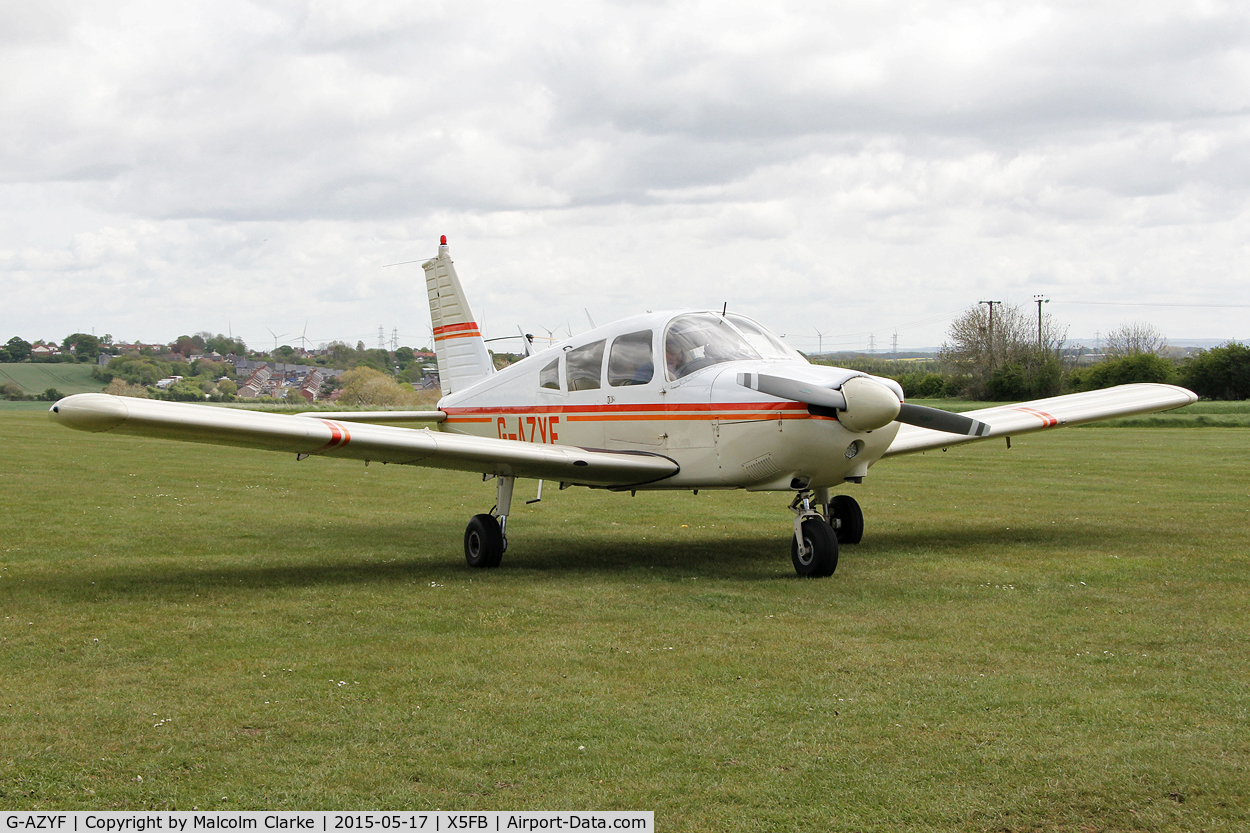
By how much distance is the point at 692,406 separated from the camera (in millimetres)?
10172

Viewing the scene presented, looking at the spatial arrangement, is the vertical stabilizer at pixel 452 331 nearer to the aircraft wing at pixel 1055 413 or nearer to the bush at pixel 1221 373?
the aircraft wing at pixel 1055 413

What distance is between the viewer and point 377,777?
434 centimetres

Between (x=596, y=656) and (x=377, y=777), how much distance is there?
233 centimetres

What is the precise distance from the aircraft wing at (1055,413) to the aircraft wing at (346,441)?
3335mm

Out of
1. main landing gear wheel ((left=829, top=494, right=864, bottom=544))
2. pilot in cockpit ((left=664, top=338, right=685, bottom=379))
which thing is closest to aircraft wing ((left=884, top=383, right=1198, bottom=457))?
main landing gear wheel ((left=829, top=494, right=864, bottom=544))

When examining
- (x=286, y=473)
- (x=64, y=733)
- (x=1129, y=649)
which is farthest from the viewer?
(x=286, y=473)

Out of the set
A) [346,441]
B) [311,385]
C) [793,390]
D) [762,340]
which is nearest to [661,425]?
[762,340]

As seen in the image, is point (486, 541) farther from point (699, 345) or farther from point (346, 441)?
point (699, 345)

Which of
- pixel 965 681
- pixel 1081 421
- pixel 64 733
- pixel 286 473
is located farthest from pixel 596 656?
pixel 286 473

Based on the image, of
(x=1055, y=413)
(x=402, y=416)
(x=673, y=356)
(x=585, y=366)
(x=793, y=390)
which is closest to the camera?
(x=793, y=390)

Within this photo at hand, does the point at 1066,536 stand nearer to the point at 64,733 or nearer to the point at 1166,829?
the point at 1166,829

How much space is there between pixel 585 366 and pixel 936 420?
12.5 ft

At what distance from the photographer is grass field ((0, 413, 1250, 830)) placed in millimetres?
4191

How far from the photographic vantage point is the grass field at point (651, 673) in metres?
4.19
